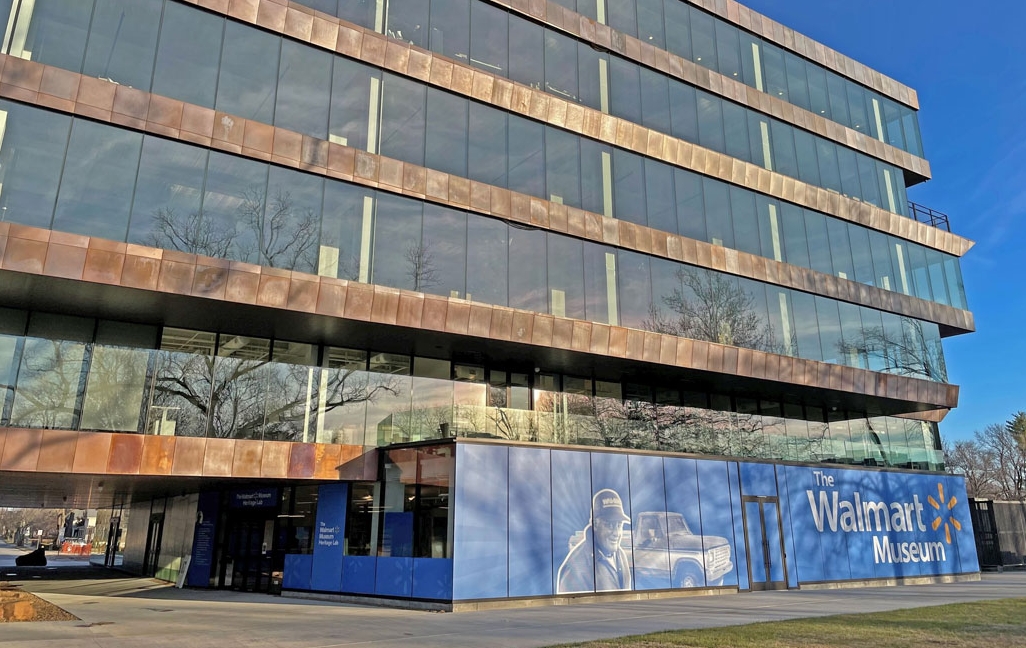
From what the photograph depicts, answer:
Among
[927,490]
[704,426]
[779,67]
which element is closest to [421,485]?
[704,426]

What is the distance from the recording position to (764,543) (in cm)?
2436

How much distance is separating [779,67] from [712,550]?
22553 millimetres

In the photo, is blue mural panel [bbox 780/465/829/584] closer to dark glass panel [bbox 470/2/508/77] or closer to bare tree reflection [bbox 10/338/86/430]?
dark glass panel [bbox 470/2/508/77]

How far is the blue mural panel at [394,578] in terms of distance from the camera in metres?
18.8

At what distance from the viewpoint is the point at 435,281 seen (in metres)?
21.9

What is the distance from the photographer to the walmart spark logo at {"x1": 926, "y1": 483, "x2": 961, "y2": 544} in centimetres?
2991

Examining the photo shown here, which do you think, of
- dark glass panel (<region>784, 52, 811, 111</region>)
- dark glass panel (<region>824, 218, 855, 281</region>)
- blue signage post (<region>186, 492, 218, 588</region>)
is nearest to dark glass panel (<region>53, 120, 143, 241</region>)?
blue signage post (<region>186, 492, 218, 588</region>)

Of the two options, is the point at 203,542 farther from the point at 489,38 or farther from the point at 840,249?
the point at 840,249

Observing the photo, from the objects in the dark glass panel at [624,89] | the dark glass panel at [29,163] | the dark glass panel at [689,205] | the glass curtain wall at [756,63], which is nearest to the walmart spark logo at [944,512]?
the dark glass panel at [689,205]

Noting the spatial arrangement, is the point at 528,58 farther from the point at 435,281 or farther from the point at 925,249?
the point at 925,249

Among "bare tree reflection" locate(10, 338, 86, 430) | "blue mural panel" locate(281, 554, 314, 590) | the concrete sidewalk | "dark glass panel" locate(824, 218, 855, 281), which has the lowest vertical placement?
the concrete sidewalk

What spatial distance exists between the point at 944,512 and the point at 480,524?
72.7ft

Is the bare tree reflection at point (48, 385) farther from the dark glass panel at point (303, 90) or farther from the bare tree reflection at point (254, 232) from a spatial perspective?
the dark glass panel at point (303, 90)

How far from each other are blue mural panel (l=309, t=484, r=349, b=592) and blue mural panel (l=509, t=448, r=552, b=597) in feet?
17.7
